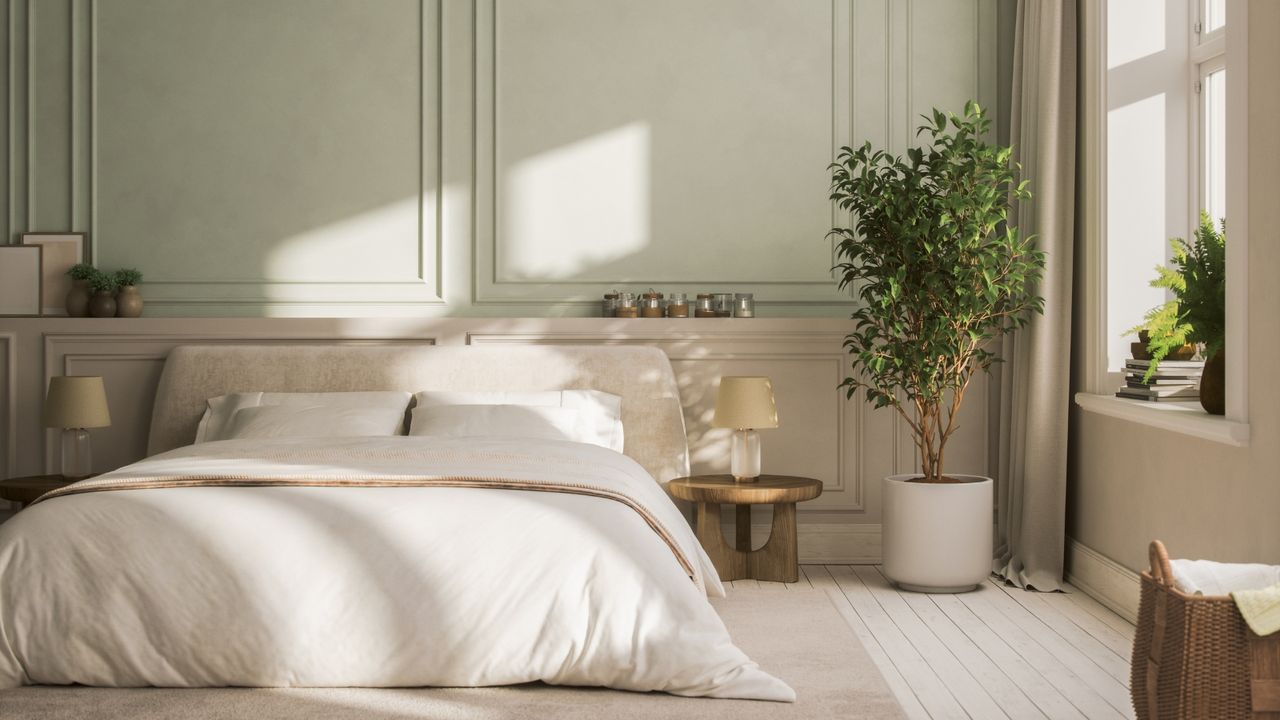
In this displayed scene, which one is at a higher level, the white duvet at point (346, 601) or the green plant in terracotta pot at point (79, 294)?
the green plant in terracotta pot at point (79, 294)

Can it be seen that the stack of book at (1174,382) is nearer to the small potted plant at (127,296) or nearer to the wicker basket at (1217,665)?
the wicker basket at (1217,665)

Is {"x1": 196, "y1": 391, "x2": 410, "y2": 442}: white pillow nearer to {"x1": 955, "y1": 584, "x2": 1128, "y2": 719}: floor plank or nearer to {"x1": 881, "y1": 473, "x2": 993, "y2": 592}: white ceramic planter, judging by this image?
{"x1": 881, "y1": 473, "x2": 993, "y2": 592}: white ceramic planter

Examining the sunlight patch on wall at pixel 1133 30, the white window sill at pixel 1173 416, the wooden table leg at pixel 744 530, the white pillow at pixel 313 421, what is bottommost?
the wooden table leg at pixel 744 530

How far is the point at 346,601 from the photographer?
260 centimetres

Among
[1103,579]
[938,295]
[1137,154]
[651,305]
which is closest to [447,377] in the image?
[651,305]

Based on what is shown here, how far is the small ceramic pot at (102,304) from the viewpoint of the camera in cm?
492

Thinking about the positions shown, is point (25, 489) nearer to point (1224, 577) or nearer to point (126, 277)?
point (126, 277)

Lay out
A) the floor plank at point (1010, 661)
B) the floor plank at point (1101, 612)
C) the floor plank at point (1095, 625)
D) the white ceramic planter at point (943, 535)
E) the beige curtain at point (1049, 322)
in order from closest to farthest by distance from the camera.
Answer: the floor plank at point (1010, 661) → the floor plank at point (1095, 625) → the floor plank at point (1101, 612) → the white ceramic planter at point (943, 535) → the beige curtain at point (1049, 322)

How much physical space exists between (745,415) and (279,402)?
6.42 feet

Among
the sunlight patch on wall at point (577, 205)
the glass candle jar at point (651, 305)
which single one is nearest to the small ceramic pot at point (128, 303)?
the sunlight patch on wall at point (577, 205)

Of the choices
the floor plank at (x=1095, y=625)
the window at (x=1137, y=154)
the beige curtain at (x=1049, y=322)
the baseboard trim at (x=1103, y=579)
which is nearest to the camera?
the floor plank at (x=1095, y=625)

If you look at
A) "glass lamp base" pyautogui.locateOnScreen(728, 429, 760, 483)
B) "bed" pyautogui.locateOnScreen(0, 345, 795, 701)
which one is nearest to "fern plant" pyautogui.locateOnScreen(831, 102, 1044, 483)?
"glass lamp base" pyautogui.locateOnScreen(728, 429, 760, 483)

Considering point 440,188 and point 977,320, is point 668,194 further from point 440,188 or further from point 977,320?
point 977,320

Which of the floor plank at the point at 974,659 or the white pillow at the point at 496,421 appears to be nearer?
the floor plank at the point at 974,659
